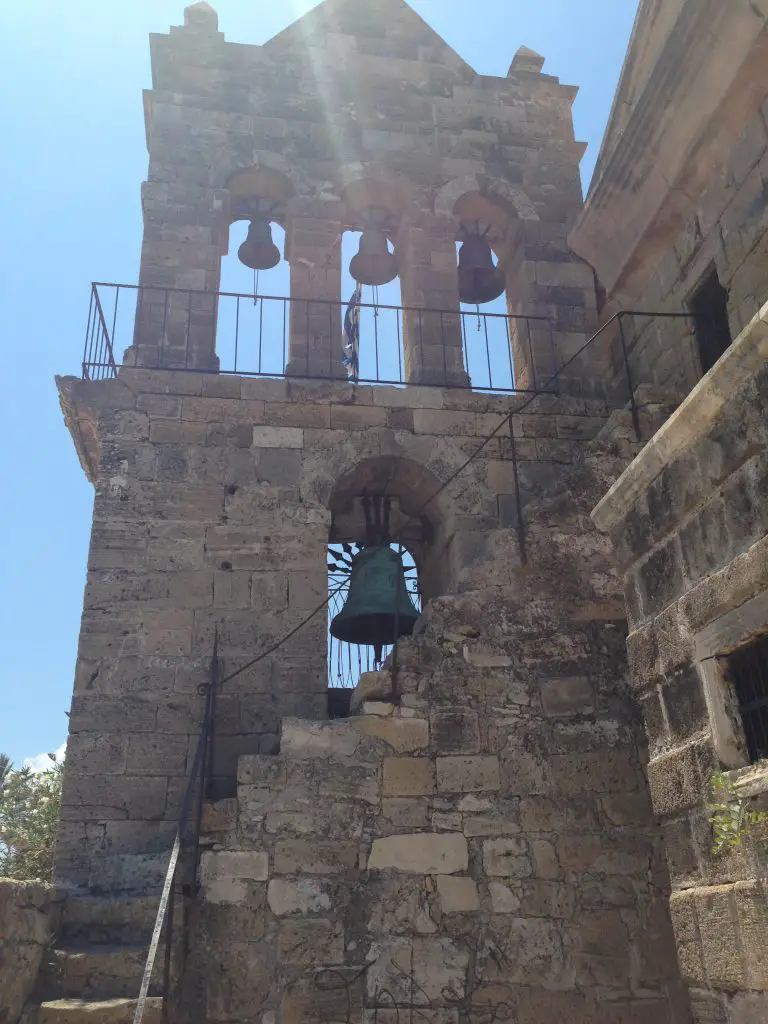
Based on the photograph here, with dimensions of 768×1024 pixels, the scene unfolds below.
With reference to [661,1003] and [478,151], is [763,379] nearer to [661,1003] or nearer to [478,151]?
[661,1003]

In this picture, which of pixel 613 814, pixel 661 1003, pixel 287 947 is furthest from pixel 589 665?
pixel 287 947

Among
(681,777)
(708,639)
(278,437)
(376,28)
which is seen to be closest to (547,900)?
(681,777)

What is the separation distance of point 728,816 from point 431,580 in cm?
439

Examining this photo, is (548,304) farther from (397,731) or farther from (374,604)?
(397,731)

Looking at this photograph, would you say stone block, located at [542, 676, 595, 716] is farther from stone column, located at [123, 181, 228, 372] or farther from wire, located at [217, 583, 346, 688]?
stone column, located at [123, 181, 228, 372]

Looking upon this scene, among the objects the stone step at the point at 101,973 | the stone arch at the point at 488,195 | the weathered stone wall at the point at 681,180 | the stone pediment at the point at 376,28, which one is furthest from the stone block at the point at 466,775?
the stone pediment at the point at 376,28

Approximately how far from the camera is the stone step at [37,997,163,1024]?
172 inches

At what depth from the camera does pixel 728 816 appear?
127 inches

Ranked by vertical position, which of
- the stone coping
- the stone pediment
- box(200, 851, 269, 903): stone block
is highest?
the stone pediment

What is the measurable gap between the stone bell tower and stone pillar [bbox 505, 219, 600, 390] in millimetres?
30

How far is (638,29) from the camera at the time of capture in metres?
7.07

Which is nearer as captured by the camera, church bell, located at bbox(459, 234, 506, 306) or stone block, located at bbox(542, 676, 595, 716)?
stone block, located at bbox(542, 676, 595, 716)

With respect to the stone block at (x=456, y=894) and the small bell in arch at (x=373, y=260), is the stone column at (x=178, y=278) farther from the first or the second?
the stone block at (x=456, y=894)

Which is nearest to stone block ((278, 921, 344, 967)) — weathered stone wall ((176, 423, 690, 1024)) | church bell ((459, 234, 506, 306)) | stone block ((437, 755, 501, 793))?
weathered stone wall ((176, 423, 690, 1024))
